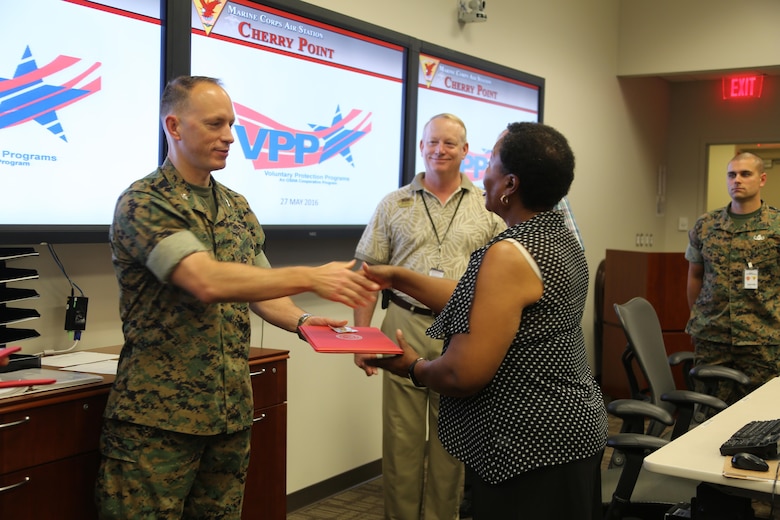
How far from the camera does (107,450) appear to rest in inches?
84.4

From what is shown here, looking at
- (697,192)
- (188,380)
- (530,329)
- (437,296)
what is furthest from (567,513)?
(697,192)

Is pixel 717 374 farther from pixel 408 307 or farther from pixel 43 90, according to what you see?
pixel 43 90

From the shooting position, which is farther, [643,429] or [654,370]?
[654,370]

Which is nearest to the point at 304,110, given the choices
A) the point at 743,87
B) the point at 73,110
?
the point at 73,110

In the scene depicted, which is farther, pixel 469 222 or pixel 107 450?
pixel 469 222

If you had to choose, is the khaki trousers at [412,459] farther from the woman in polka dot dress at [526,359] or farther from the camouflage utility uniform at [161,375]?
the woman in polka dot dress at [526,359]

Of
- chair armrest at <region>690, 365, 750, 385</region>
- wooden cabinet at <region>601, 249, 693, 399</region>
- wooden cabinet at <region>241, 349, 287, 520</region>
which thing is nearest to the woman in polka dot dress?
wooden cabinet at <region>241, 349, 287, 520</region>

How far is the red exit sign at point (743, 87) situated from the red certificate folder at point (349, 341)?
6080 mm

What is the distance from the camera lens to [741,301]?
14.1 feet

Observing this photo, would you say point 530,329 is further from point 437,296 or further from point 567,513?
point 437,296

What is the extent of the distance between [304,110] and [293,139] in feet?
0.49

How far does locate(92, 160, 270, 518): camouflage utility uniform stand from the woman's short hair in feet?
2.63

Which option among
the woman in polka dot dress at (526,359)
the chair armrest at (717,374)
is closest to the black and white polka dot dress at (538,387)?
the woman in polka dot dress at (526,359)

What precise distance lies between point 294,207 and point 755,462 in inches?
87.6
